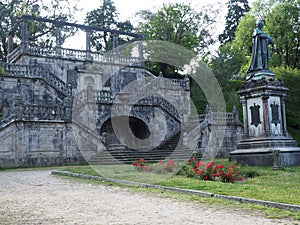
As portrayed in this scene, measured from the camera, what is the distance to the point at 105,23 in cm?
5341

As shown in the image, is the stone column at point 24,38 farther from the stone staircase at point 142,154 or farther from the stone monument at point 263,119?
the stone monument at point 263,119

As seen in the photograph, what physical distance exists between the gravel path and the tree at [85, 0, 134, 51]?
143 feet

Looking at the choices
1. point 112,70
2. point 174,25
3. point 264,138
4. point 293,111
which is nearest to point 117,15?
point 174,25

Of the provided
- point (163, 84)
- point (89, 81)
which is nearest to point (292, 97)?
point (163, 84)

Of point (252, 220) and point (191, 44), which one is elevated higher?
point (191, 44)

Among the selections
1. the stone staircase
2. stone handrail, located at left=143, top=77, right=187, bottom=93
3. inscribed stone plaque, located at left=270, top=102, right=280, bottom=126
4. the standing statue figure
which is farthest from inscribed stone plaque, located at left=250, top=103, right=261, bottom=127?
stone handrail, located at left=143, top=77, right=187, bottom=93

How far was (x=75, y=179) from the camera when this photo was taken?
13.6 meters

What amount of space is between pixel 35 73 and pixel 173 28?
72.5 feet

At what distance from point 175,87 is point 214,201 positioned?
83.2ft

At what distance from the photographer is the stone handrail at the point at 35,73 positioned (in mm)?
26341

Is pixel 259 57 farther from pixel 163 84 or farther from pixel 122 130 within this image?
pixel 163 84

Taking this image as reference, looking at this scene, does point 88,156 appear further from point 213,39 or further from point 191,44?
point 213,39

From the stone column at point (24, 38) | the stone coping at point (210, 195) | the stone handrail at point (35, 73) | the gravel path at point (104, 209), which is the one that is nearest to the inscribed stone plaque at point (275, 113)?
the stone coping at point (210, 195)

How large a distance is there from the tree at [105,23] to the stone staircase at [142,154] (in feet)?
97.3
